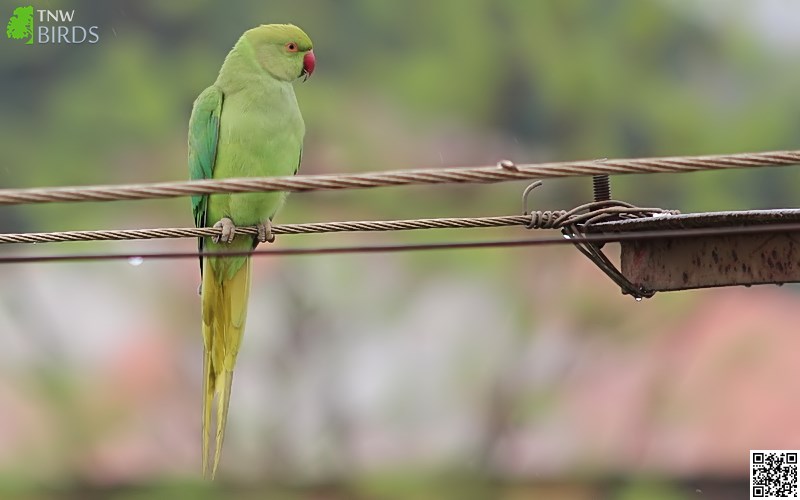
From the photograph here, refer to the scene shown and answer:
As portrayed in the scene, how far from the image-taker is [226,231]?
301 cm

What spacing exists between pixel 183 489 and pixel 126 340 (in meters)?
0.99

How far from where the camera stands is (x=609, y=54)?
6.43m

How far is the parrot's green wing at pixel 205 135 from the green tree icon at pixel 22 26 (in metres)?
3.48

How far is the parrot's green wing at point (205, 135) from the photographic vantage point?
3311mm

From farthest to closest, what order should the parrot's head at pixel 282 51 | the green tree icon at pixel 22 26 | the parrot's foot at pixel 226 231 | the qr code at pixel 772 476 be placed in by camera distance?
the green tree icon at pixel 22 26 → the qr code at pixel 772 476 → the parrot's head at pixel 282 51 → the parrot's foot at pixel 226 231

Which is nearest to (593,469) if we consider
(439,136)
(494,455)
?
(494,455)

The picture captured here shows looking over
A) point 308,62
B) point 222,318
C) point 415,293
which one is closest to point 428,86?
point 415,293

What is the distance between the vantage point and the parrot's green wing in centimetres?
331

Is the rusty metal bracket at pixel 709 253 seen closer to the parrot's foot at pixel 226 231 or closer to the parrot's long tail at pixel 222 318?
the parrot's foot at pixel 226 231

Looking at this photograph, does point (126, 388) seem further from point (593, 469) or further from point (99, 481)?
point (593, 469)

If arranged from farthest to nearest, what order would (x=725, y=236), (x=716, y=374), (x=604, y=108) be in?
(x=604, y=108)
(x=716, y=374)
(x=725, y=236)

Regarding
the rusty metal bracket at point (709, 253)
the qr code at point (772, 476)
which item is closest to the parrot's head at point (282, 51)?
the rusty metal bracket at point (709, 253)

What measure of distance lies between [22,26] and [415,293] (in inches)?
116

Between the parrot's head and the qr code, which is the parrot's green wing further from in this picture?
Answer: the qr code
